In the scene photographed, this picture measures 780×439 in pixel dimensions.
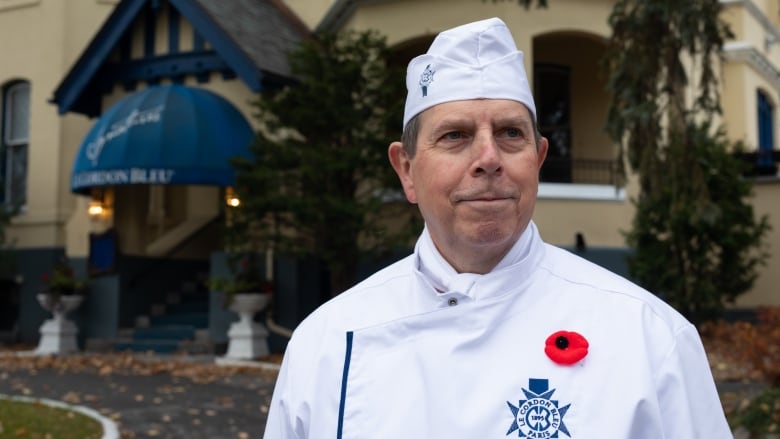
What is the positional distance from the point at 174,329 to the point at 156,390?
13.9ft

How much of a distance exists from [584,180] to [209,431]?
8762 millimetres

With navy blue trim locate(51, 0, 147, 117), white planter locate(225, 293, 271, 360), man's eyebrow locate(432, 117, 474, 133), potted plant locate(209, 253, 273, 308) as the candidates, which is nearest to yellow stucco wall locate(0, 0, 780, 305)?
navy blue trim locate(51, 0, 147, 117)

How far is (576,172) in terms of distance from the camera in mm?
14547

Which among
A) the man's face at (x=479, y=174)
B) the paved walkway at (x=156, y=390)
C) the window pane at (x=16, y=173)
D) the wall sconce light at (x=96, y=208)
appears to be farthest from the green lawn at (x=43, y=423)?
the window pane at (x=16, y=173)

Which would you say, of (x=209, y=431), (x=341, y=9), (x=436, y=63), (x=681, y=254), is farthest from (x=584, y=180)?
(x=436, y=63)

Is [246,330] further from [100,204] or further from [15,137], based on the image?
[15,137]

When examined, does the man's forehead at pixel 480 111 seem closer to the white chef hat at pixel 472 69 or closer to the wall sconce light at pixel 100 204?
the white chef hat at pixel 472 69

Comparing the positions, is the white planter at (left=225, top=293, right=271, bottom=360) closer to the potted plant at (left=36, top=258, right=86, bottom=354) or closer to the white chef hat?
the potted plant at (left=36, top=258, right=86, bottom=354)

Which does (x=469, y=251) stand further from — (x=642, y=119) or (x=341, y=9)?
(x=341, y=9)

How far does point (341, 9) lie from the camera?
1423 centimetres

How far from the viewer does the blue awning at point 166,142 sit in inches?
508

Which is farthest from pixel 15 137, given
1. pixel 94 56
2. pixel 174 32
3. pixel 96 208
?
pixel 174 32

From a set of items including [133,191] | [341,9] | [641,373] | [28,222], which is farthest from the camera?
[28,222]

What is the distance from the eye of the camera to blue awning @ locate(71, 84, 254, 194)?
12.9m
